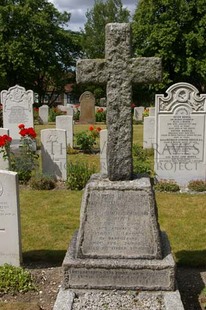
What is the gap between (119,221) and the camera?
4238 mm

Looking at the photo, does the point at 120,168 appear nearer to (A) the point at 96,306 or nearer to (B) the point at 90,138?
(A) the point at 96,306

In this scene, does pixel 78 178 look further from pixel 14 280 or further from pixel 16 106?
pixel 16 106

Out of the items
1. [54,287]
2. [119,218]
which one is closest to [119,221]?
[119,218]

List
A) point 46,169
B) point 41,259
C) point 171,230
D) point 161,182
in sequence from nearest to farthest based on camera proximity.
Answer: point 41,259, point 171,230, point 161,182, point 46,169

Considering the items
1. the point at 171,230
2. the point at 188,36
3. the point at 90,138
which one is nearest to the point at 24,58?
the point at 188,36

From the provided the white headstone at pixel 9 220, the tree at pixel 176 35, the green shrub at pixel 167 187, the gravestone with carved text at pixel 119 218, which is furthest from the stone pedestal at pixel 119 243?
the tree at pixel 176 35

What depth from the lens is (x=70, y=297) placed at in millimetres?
4059

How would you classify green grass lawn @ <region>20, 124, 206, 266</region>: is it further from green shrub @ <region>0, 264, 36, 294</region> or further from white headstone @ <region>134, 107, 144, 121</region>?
white headstone @ <region>134, 107, 144, 121</region>

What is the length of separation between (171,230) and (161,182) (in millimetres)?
2682

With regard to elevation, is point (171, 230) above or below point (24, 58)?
below

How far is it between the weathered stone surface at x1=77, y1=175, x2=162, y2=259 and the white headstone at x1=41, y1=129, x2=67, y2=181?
5.52 meters

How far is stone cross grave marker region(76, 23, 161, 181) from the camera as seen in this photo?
3.99 m

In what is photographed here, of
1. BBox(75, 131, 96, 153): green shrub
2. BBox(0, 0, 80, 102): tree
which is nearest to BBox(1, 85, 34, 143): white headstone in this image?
BBox(75, 131, 96, 153): green shrub

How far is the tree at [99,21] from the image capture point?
42781mm
